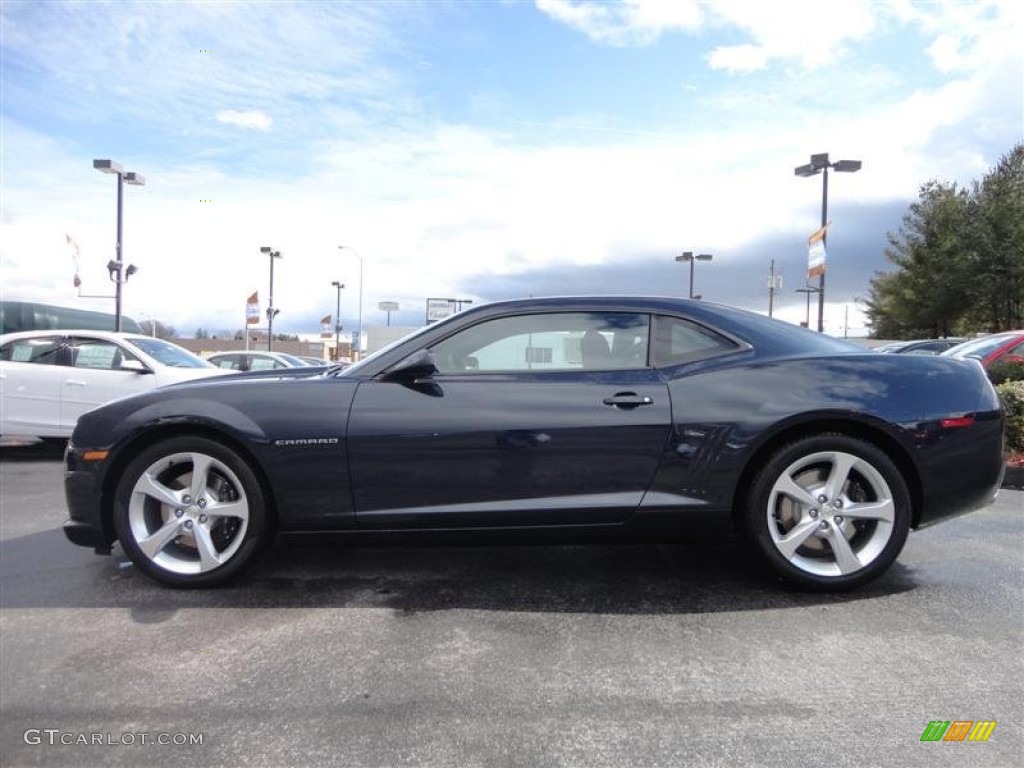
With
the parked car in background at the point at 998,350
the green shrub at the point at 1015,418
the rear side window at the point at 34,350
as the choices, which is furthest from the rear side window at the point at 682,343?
the rear side window at the point at 34,350

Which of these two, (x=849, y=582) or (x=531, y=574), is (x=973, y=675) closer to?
(x=849, y=582)

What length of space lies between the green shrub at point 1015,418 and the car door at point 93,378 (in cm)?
872

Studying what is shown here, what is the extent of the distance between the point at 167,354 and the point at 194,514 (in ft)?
19.1

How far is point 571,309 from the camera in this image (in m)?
3.31

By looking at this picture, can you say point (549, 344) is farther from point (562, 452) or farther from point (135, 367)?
point (135, 367)

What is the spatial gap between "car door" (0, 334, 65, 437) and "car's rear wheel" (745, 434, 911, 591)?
24.8 feet

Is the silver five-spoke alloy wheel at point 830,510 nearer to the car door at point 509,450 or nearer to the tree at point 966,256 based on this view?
the car door at point 509,450

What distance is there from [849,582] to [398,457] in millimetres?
2134

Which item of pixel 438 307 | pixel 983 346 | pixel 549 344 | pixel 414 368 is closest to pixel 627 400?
pixel 549 344

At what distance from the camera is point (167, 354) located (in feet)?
26.9

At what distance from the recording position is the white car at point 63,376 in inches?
292

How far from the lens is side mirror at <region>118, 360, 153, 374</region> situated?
7598mm

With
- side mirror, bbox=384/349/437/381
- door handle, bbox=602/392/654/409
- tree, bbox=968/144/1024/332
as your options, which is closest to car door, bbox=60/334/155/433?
side mirror, bbox=384/349/437/381

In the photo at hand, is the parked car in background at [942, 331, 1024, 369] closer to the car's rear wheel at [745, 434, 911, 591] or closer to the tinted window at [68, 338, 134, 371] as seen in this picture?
the car's rear wheel at [745, 434, 911, 591]
